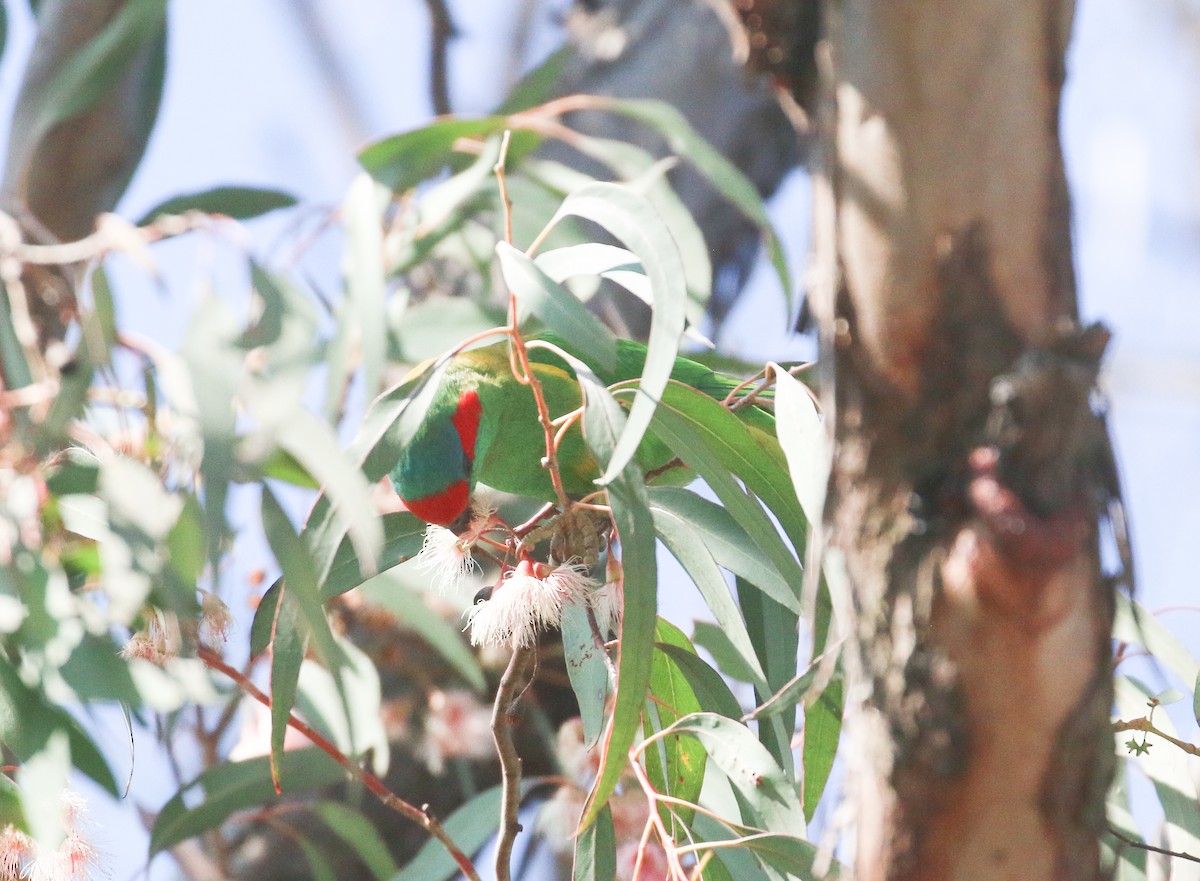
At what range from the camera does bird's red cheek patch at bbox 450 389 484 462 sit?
1.49m

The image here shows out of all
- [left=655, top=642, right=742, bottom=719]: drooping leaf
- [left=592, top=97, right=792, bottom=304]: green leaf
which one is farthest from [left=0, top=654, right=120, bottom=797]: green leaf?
[left=592, top=97, right=792, bottom=304]: green leaf

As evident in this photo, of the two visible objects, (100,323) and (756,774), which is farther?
(100,323)

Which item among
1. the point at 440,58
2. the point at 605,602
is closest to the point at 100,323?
the point at 605,602

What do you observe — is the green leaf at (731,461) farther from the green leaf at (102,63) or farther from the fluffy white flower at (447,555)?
the green leaf at (102,63)

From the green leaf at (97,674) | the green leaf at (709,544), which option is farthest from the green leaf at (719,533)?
the green leaf at (97,674)

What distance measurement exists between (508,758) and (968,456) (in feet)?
1.74

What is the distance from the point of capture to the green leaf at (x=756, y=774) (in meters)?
0.96

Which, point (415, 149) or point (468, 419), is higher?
point (415, 149)

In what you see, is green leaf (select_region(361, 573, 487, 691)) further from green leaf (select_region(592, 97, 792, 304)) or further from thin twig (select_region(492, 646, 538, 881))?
green leaf (select_region(592, 97, 792, 304))

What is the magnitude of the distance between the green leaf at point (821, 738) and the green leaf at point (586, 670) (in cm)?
22

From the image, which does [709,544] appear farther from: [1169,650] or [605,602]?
[1169,650]

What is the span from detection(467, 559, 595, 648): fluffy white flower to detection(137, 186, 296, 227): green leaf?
1148mm

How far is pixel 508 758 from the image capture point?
0.97m

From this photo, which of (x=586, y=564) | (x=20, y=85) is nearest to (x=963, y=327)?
(x=586, y=564)
